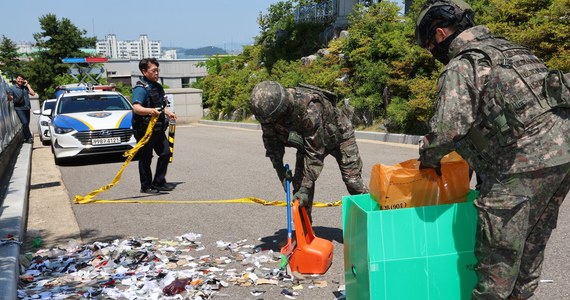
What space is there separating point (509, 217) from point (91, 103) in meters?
11.8

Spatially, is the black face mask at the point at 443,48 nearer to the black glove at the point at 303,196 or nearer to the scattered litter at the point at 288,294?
the black glove at the point at 303,196

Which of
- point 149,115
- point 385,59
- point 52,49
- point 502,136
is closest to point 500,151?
point 502,136

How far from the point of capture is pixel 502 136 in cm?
240

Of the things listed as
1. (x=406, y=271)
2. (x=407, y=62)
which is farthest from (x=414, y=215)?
(x=407, y=62)

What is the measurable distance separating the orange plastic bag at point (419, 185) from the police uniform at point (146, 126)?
213 inches

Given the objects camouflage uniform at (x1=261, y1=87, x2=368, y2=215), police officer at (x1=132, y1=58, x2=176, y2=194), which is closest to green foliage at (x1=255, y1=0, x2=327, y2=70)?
police officer at (x1=132, y1=58, x2=176, y2=194)

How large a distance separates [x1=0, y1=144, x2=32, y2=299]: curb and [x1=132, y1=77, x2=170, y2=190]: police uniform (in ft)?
5.76

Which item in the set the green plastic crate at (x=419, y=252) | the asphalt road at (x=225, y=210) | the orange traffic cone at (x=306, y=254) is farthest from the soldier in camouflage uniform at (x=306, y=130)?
the green plastic crate at (x=419, y=252)

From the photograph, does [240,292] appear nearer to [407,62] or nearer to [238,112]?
[407,62]

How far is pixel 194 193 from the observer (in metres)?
7.94

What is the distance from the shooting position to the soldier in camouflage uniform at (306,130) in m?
4.11

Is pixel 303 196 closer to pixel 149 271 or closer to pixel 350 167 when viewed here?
pixel 350 167

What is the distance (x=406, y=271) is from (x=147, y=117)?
18.9 ft

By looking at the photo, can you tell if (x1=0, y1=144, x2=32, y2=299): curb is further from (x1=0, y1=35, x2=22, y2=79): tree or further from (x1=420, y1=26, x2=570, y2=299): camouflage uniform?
(x1=0, y1=35, x2=22, y2=79): tree
